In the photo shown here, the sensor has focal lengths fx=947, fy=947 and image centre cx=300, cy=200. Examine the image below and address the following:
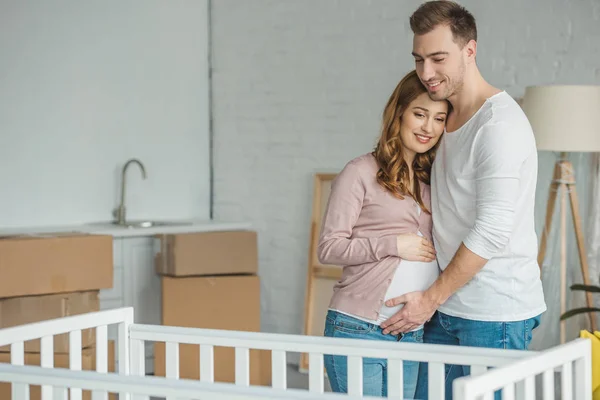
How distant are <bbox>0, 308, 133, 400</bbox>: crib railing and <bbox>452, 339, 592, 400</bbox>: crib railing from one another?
34.3 inches

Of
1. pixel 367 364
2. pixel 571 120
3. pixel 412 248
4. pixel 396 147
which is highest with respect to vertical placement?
pixel 571 120

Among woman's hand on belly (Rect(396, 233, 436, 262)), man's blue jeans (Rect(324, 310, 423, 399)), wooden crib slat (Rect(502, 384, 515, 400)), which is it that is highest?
woman's hand on belly (Rect(396, 233, 436, 262))

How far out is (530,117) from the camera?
3541 millimetres

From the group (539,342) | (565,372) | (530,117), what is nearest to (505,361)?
(565,372)

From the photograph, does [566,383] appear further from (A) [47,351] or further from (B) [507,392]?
(A) [47,351]

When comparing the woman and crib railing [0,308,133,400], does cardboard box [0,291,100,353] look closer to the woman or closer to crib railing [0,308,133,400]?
crib railing [0,308,133,400]

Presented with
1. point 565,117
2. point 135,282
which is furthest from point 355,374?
point 135,282

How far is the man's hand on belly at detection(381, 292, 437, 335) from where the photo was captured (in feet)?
7.11

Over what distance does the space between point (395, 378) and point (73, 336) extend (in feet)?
2.52

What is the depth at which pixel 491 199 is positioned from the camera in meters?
2.04

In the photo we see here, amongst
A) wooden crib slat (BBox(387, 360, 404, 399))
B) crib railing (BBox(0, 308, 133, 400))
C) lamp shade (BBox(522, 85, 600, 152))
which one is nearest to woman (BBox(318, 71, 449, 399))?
wooden crib slat (BBox(387, 360, 404, 399))

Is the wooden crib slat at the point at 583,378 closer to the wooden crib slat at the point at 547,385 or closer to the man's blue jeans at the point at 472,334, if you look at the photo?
the wooden crib slat at the point at 547,385

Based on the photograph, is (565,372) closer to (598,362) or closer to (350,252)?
(350,252)

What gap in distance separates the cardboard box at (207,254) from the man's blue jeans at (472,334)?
2142mm
